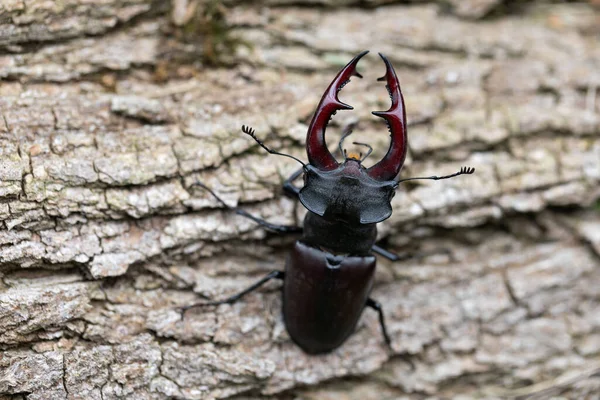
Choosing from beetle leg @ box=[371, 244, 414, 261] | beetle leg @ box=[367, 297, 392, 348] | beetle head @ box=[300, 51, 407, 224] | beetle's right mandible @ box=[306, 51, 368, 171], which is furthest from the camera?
beetle leg @ box=[371, 244, 414, 261]

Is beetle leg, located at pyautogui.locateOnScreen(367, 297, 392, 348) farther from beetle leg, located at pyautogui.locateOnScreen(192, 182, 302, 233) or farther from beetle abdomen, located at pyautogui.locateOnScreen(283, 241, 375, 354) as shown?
beetle leg, located at pyautogui.locateOnScreen(192, 182, 302, 233)

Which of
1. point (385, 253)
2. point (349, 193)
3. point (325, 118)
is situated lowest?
point (385, 253)

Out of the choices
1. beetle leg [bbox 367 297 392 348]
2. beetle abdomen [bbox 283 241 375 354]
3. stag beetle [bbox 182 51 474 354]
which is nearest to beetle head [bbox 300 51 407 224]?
stag beetle [bbox 182 51 474 354]

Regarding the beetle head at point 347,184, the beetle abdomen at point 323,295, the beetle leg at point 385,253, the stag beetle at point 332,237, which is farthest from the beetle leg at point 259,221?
the beetle leg at point 385,253

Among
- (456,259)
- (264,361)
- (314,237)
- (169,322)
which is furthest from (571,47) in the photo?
(169,322)

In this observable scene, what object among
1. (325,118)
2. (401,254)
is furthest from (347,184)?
(401,254)

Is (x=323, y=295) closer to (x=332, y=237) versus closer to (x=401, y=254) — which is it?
(x=332, y=237)

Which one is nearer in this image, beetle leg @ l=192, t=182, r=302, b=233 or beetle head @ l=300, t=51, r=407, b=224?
beetle head @ l=300, t=51, r=407, b=224
